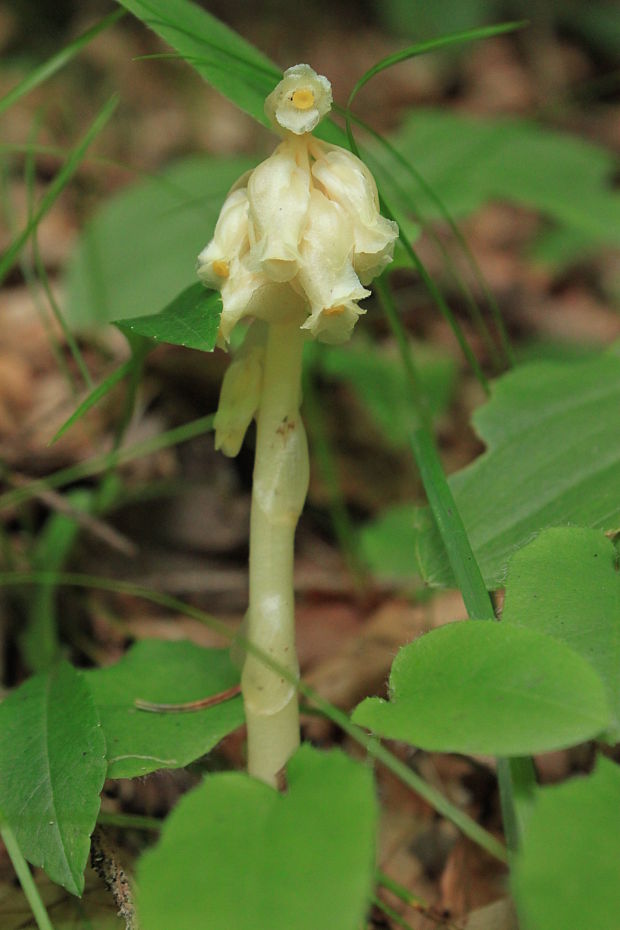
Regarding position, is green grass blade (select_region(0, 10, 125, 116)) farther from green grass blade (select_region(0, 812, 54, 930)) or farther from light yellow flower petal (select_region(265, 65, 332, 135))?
green grass blade (select_region(0, 812, 54, 930))

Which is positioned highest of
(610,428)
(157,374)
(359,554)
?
(157,374)

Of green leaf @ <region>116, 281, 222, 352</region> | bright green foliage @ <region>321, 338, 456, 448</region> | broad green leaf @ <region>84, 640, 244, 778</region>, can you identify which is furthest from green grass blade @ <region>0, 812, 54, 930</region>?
bright green foliage @ <region>321, 338, 456, 448</region>

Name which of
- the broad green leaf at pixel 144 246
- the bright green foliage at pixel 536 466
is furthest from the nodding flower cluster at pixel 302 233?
the broad green leaf at pixel 144 246

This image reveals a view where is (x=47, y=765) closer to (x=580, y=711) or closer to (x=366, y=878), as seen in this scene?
(x=366, y=878)

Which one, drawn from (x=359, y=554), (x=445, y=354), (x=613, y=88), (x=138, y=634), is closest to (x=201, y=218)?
(x=445, y=354)

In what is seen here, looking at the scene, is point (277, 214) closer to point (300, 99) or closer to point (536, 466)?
point (300, 99)

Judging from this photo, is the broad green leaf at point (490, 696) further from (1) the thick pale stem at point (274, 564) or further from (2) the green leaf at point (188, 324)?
(2) the green leaf at point (188, 324)
